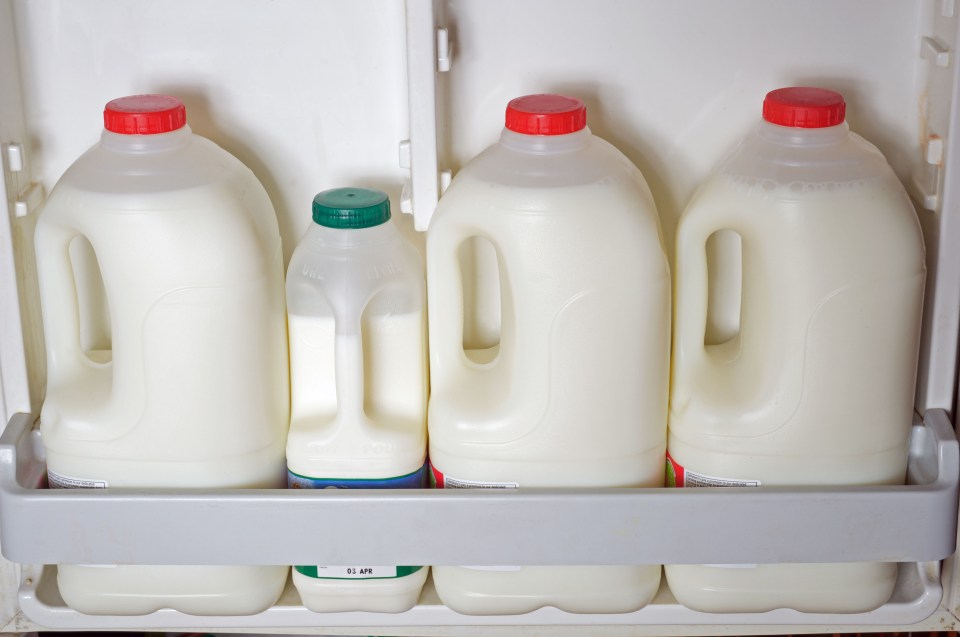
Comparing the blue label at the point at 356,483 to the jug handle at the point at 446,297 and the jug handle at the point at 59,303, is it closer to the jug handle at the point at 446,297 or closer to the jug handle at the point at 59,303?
the jug handle at the point at 446,297

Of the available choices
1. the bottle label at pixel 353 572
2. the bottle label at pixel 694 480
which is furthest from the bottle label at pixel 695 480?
the bottle label at pixel 353 572

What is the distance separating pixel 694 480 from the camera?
122cm

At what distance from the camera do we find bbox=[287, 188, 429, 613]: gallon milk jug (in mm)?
1171

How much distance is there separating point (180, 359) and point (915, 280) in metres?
0.65

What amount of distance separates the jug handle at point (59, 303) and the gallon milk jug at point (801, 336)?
559 mm

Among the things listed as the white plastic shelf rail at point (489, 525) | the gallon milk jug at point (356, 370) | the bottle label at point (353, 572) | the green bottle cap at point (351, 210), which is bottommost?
the bottle label at point (353, 572)

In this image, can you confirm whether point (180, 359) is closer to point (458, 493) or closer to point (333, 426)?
point (333, 426)

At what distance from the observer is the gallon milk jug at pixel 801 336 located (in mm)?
1132

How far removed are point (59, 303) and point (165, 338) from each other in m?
0.12

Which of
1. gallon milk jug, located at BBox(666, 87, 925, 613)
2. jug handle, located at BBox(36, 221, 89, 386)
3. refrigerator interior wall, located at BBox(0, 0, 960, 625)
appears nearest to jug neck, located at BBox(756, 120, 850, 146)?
gallon milk jug, located at BBox(666, 87, 925, 613)

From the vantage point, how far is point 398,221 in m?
1.30

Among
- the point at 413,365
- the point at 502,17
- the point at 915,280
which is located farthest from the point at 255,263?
the point at 915,280

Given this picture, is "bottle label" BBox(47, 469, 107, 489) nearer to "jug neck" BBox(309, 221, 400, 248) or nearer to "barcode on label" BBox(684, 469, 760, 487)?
"jug neck" BBox(309, 221, 400, 248)

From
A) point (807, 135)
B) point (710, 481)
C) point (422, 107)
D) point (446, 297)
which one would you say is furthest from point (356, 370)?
point (807, 135)
